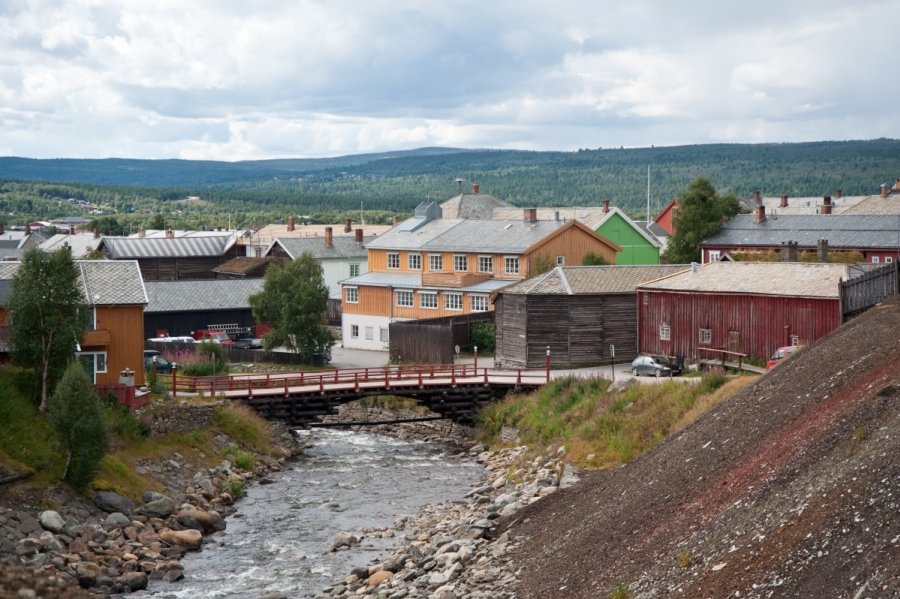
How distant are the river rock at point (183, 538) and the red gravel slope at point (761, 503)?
8240 mm

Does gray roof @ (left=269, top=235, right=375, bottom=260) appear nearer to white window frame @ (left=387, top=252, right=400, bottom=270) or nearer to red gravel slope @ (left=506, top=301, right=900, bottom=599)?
white window frame @ (left=387, top=252, right=400, bottom=270)

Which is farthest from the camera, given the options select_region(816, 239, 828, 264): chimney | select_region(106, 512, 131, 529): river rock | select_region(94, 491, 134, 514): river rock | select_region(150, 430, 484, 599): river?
select_region(816, 239, 828, 264): chimney

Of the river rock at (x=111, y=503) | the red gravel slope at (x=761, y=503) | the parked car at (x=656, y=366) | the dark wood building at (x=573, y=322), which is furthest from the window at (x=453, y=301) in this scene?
the red gravel slope at (x=761, y=503)

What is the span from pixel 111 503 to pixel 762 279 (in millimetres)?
25955

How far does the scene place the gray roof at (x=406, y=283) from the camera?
65.1 meters

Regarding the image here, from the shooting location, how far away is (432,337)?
59375 mm

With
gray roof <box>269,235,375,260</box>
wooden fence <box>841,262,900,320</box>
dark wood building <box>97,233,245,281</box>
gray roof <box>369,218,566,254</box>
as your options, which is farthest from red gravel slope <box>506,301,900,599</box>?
dark wood building <box>97,233,245,281</box>

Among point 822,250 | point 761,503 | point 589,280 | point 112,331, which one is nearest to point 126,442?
point 112,331

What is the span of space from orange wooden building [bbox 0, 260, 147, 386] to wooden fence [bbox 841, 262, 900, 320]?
2256 cm

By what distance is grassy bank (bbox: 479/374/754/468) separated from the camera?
3716cm

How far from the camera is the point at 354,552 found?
106ft

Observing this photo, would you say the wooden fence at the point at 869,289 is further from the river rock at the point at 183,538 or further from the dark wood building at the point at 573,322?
the river rock at the point at 183,538

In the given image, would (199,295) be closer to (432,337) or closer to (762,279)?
(432,337)

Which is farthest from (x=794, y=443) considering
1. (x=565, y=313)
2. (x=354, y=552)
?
(x=565, y=313)
